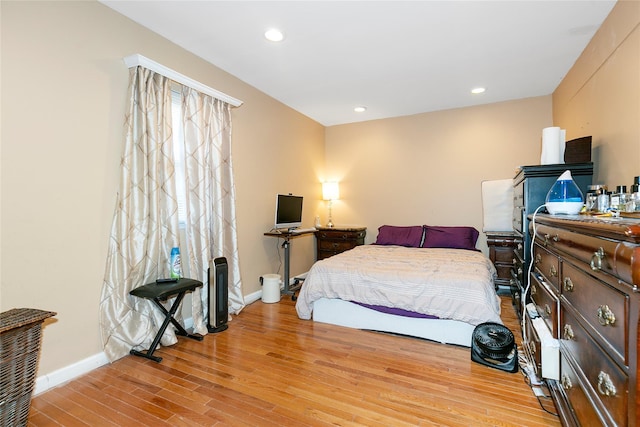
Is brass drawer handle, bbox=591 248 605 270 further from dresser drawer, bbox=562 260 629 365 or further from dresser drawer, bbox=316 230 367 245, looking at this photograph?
dresser drawer, bbox=316 230 367 245

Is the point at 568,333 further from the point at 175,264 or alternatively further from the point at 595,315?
the point at 175,264

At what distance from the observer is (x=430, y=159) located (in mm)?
4996

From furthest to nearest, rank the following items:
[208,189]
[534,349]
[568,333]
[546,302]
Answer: [208,189] < [534,349] < [546,302] < [568,333]

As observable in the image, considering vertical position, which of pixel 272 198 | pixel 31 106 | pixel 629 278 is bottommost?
pixel 629 278

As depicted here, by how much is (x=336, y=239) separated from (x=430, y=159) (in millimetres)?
2007

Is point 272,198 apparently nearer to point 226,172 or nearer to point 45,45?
point 226,172

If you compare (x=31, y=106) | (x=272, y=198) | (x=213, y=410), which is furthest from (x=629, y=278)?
(x=272, y=198)

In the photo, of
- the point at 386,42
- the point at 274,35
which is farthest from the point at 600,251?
the point at 274,35

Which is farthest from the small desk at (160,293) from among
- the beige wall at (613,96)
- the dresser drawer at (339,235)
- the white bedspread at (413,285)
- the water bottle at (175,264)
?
the beige wall at (613,96)

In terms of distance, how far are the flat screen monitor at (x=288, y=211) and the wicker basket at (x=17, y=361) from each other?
2759mm

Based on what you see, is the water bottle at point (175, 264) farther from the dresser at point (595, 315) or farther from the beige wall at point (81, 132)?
the dresser at point (595, 315)

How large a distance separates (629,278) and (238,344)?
2631 millimetres

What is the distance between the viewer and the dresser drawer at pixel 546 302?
5.42 feet

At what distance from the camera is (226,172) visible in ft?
11.3
